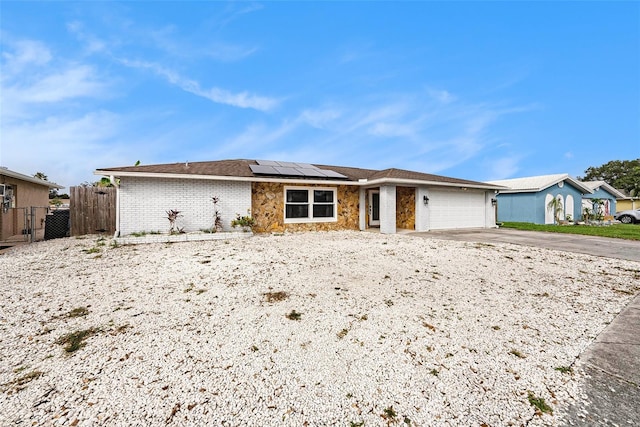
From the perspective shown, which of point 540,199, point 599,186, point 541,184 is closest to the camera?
point 540,199

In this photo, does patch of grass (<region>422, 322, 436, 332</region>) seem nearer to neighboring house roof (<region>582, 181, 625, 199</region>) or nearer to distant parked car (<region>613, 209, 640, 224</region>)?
distant parked car (<region>613, 209, 640, 224</region>)

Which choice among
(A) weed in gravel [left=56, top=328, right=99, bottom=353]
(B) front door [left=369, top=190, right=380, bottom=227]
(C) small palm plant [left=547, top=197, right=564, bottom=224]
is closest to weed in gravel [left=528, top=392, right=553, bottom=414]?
(A) weed in gravel [left=56, top=328, right=99, bottom=353]

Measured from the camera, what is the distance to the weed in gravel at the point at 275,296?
4.01 metres

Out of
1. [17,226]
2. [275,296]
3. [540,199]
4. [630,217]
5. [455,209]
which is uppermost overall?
[540,199]

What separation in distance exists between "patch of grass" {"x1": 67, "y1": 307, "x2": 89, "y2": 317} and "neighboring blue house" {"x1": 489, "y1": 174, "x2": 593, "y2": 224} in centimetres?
2111

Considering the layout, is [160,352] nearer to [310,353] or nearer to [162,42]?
[310,353]

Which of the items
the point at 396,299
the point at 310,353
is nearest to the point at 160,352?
the point at 310,353

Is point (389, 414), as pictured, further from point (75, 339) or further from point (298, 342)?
point (75, 339)

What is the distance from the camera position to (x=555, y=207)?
18312mm

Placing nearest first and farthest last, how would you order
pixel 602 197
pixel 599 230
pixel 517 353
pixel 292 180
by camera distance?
pixel 517 353, pixel 292 180, pixel 599 230, pixel 602 197

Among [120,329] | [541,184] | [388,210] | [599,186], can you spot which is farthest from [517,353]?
[599,186]

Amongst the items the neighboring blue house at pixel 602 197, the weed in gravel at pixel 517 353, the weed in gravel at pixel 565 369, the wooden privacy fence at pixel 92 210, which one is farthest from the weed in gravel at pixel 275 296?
the neighboring blue house at pixel 602 197

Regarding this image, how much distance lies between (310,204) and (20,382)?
402 inches

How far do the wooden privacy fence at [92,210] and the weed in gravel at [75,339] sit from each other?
33.2ft
